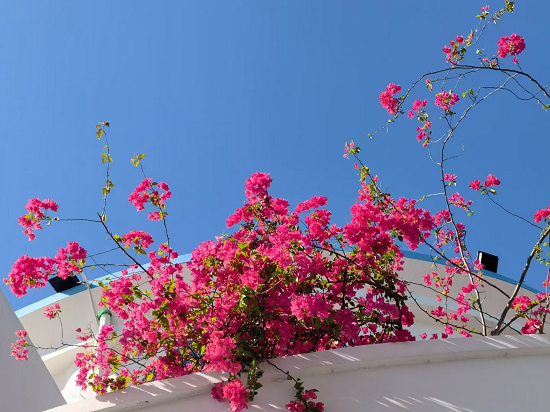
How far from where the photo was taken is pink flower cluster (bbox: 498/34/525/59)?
4898 millimetres

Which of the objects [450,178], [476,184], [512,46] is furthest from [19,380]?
[512,46]

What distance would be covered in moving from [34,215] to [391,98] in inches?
136

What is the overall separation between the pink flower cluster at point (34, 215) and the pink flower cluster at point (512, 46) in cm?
424

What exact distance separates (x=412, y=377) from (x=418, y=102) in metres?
3.39

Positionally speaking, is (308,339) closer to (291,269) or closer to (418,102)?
(291,269)

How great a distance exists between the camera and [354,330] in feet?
10.0

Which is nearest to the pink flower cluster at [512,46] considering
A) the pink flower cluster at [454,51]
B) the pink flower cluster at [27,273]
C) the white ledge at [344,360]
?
the pink flower cluster at [454,51]

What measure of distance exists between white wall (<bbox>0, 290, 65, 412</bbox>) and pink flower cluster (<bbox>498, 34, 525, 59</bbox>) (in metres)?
5.03

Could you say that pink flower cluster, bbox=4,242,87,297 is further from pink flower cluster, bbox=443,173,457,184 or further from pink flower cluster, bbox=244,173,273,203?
pink flower cluster, bbox=443,173,457,184

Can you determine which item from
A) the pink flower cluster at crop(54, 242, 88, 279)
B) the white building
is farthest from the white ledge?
the pink flower cluster at crop(54, 242, 88, 279)

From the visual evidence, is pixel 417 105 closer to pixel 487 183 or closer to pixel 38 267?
pixel 487 183

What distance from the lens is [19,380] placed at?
13.4 feet

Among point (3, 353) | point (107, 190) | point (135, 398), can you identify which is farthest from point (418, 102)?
point (3, 353)

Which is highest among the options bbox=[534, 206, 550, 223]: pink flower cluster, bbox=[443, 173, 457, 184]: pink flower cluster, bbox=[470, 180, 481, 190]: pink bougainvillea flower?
bbox=[443, 173, 457, 184]: pink flower cluster
